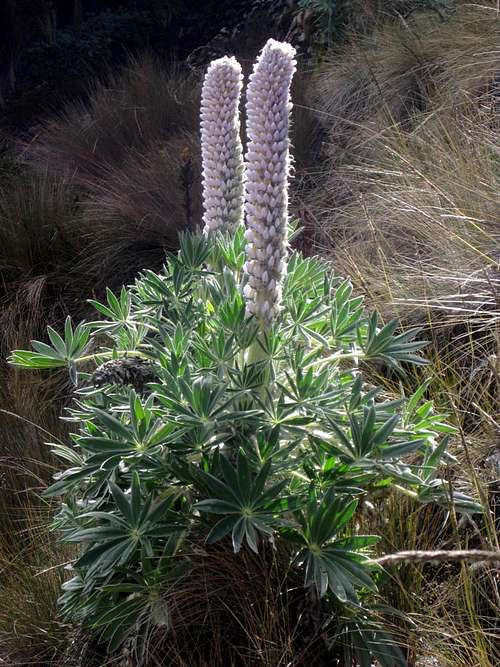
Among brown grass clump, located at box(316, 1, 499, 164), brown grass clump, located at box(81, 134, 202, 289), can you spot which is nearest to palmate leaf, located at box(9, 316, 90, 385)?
brown grass clump, located at box(81, 134, 202, 289)

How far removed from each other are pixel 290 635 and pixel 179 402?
0.55 metres

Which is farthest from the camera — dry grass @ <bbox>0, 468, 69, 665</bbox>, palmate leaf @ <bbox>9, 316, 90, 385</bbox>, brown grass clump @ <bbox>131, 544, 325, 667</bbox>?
dry grass @ <bbox>0, 468, 69, 665</bbox>

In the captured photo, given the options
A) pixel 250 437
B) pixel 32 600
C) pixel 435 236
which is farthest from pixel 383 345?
pixel 435 236

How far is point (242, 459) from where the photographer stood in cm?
149

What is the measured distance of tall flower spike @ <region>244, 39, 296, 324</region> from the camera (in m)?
1.51

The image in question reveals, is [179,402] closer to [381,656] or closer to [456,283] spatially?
[381,656]

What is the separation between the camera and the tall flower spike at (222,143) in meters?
1.78

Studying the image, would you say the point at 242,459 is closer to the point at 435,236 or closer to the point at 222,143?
the point at 222,143

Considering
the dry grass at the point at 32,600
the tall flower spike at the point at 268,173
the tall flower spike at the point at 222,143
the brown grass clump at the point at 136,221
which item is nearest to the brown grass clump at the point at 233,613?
the dry grass at the point at 32,600

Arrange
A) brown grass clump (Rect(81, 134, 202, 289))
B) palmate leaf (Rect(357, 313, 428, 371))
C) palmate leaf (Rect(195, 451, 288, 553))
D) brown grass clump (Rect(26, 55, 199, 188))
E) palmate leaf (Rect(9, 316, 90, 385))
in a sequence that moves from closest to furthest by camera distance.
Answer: palmate leaf (Rect(195, 451, 288, 553)), palmate leaf (Rect(357, 313, 428, 371)), palmate leaf (Rect(9, 316, 90, 385)), brown grass clump (Rect(81, 134, 202, 289)), brown grass clump (Rect(26, 55, 199, 188))

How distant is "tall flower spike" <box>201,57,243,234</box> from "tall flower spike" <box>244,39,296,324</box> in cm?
21

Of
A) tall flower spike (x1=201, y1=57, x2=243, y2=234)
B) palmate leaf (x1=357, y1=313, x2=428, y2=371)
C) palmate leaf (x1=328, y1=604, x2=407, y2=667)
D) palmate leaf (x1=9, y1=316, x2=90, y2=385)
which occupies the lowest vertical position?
palmate leaf (x1=328, y1=604, x2=407, y2=667)

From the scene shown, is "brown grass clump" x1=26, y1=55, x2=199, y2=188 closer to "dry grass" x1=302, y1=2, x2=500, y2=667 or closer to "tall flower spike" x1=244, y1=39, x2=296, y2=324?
"dry grass" x1=302, y1=2, x2=500, y2=667

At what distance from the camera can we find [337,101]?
547 cm
